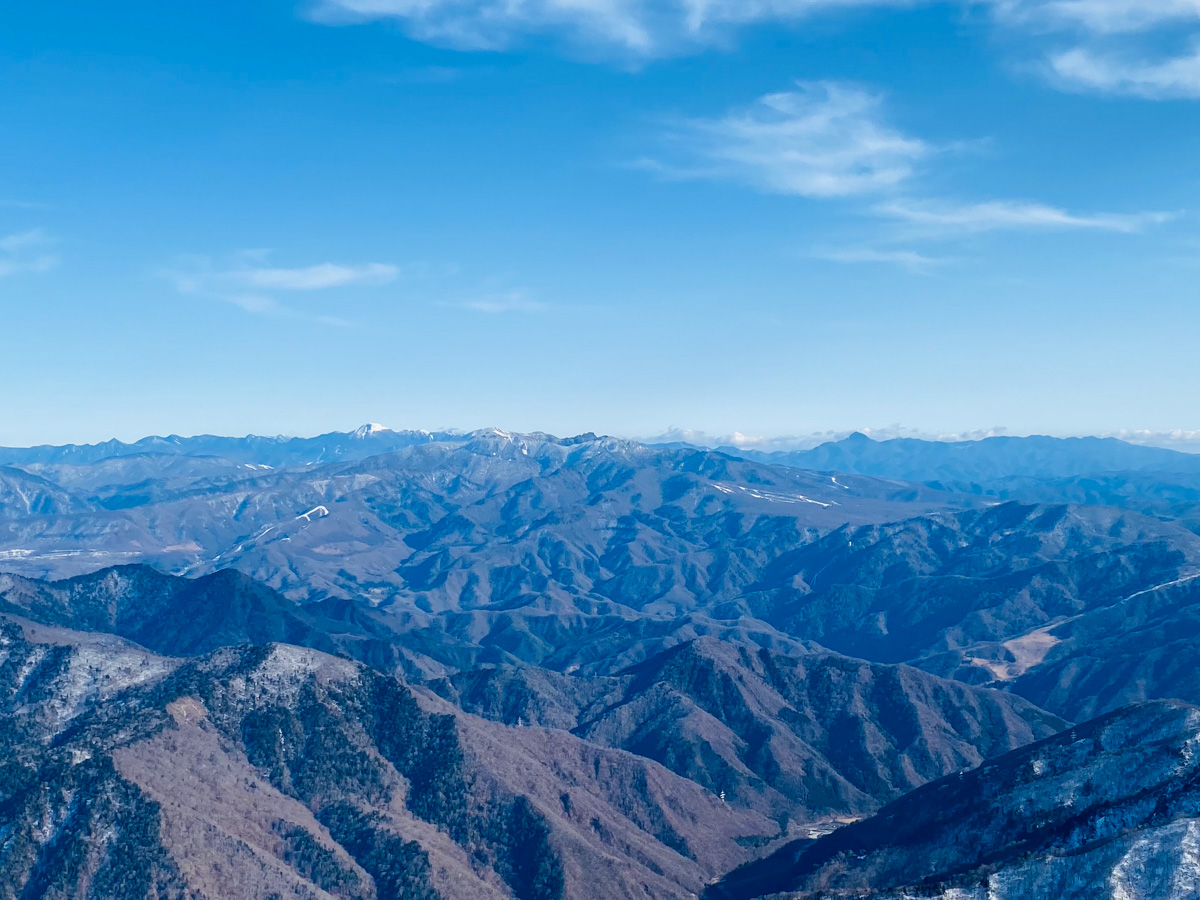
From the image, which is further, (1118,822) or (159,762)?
(159,762)

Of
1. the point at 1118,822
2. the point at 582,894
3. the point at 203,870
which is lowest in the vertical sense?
the point at 582,894

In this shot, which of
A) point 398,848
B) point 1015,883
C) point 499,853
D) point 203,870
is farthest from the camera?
point 499,853

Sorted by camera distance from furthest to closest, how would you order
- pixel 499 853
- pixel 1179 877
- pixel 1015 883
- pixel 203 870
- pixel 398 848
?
pixel 499 853 < pixel 398 848 < pixel 203 870 < pixel 1015 883 < pixel 1179 877

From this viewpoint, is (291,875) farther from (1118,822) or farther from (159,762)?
(1118,822)

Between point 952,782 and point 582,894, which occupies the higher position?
point 952,782

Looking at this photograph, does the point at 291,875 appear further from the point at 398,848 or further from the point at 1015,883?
the point at 1015,883

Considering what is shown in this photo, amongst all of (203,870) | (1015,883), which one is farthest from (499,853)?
(1015,883)
